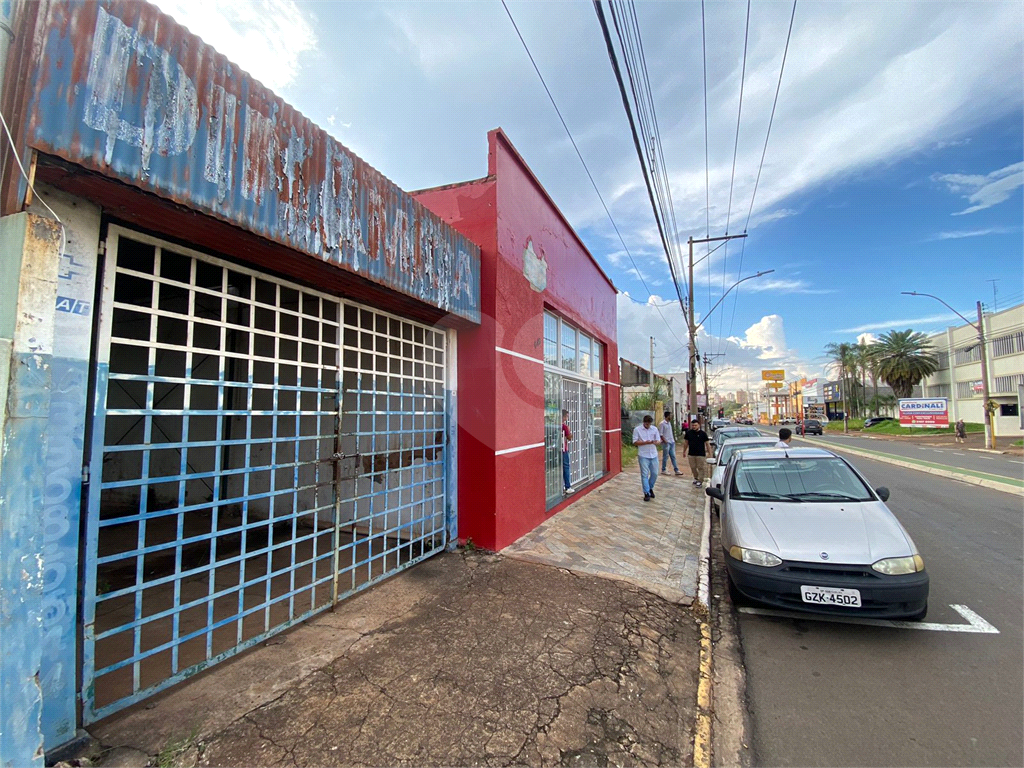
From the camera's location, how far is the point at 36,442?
1.99 m

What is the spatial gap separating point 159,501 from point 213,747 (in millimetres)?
7164

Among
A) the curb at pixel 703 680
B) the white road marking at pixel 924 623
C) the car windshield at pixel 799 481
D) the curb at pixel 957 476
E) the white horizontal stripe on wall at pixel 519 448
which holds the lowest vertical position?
the curb at pixel 703 680

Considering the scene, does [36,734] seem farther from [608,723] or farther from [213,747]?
[608,723]

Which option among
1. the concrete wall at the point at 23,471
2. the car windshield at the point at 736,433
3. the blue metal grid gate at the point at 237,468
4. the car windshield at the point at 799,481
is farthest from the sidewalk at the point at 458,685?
the car windshield at the point at 736,433

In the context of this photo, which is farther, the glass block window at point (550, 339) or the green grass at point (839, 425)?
the green grass at point (839, 425)

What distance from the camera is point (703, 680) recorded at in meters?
3.20

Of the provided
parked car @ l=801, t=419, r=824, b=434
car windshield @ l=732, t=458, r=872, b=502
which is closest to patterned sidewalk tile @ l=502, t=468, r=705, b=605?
car windshield @ l=732, t=458, r=872, b=502

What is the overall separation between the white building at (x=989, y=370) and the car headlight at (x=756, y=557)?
34503mm

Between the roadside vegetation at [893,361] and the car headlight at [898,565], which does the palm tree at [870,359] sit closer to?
the roadside vegetation at [893,361]

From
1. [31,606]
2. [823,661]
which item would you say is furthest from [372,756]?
[823,661]

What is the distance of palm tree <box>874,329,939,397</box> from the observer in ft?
131

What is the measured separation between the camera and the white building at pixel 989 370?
1211 inches

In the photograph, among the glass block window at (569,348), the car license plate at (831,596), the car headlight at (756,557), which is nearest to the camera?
the car license plate at (831,596)

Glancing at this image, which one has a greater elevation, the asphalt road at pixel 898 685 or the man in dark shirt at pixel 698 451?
the man in dark shirt at pixel 698 451
